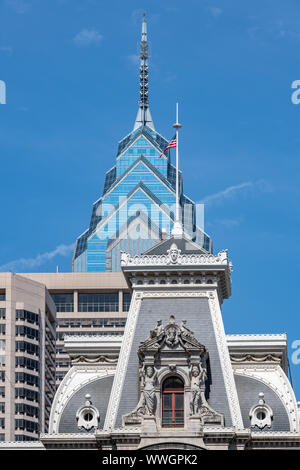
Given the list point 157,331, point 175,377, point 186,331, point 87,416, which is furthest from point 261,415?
point 87,416

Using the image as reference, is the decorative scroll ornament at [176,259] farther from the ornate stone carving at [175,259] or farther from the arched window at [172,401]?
the arched window at [172,401]

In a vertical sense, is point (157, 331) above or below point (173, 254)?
below

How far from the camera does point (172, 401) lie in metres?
106

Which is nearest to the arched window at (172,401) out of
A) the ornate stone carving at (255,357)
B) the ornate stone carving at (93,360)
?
the ornate stone carving at (255,357)

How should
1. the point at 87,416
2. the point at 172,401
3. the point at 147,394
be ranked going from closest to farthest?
the point at 147,394 < the point at 172,401 < the point at 87,416

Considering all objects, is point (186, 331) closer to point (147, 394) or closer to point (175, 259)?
point (147, 394)

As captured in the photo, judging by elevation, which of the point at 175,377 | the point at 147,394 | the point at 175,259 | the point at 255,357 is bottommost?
the point at 147,394

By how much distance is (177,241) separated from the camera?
11588cm

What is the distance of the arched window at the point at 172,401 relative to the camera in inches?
4154

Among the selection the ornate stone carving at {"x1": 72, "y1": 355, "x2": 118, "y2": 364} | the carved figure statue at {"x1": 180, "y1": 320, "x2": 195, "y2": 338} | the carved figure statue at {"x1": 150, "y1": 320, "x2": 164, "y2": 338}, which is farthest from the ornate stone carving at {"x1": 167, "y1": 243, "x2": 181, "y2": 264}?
the ornate stone carving at {"x1": 72, "y1": 355, "x2": 118, "y2": 364}

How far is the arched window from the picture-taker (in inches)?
4154
